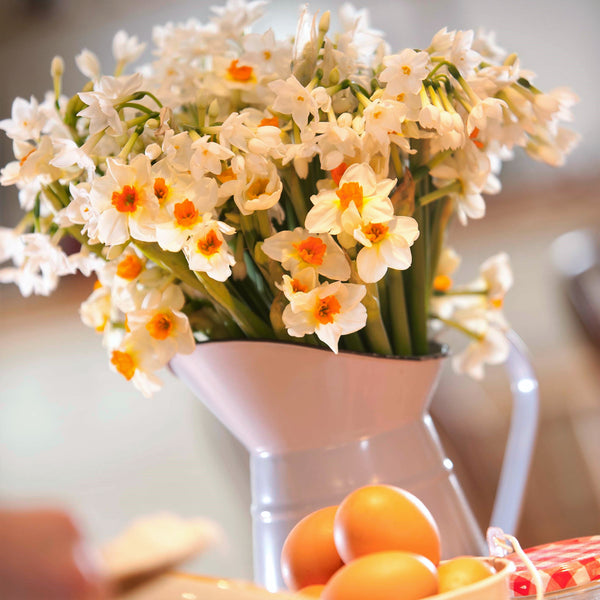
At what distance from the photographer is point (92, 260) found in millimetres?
475

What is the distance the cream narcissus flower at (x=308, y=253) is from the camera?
0.41 m

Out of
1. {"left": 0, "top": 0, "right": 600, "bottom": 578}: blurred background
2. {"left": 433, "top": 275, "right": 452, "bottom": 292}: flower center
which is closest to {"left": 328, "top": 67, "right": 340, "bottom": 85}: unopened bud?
{"left": 433, "top": 275, "right": 452, "bottom": 292}: flower center

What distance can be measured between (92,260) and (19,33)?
2.60m

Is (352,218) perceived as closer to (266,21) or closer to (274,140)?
(274,140)

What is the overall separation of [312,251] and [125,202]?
4.0 inches

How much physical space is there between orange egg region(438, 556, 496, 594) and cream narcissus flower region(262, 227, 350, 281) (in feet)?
0.50

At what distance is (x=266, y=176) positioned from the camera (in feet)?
1.37

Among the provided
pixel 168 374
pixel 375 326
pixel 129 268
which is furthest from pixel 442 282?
pixel 168 374

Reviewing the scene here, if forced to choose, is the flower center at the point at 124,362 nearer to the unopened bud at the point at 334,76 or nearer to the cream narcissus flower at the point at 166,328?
the cream narcissus flower at the point at 166,328

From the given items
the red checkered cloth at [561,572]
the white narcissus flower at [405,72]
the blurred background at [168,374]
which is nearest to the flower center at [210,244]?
the white narcissus flower at [405,72]

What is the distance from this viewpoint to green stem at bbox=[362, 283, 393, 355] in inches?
17.4

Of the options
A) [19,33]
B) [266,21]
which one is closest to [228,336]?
[266,21]

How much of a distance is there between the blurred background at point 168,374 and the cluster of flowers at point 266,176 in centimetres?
145

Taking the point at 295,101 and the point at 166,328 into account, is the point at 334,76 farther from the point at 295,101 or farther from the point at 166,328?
the point at 166,328
